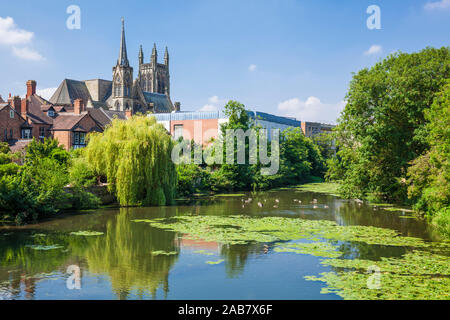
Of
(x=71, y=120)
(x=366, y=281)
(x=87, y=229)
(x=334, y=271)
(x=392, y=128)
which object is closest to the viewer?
(x=366, y=281)

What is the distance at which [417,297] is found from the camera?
1092cm

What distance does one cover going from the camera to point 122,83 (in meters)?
106

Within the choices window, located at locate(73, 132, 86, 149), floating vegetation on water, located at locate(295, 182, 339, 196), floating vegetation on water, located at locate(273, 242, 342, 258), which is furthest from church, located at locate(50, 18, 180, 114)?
floating vegetation on water, located at locate(273, 242, 342, 258)

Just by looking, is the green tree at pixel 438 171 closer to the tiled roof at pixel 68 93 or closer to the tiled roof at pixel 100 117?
the tiled roof at pixel 100 117

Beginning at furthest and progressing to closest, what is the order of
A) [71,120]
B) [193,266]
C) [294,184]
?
[294,184]
[71,120]
[193,266]

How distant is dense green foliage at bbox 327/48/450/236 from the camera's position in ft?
88.8

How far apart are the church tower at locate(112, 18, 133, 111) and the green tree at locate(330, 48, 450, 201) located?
82.3 m

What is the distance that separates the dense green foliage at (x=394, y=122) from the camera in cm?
2706

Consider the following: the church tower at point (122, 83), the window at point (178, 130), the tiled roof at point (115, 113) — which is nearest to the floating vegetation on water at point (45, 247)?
the tiled roof at point (115, 113)

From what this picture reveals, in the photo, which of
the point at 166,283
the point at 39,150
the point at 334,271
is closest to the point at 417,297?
the point at 334,271

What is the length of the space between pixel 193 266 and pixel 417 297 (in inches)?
283

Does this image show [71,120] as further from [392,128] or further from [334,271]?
[334,271]

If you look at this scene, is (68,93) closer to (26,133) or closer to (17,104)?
(17,104)

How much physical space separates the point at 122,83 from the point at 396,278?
100610 mm
